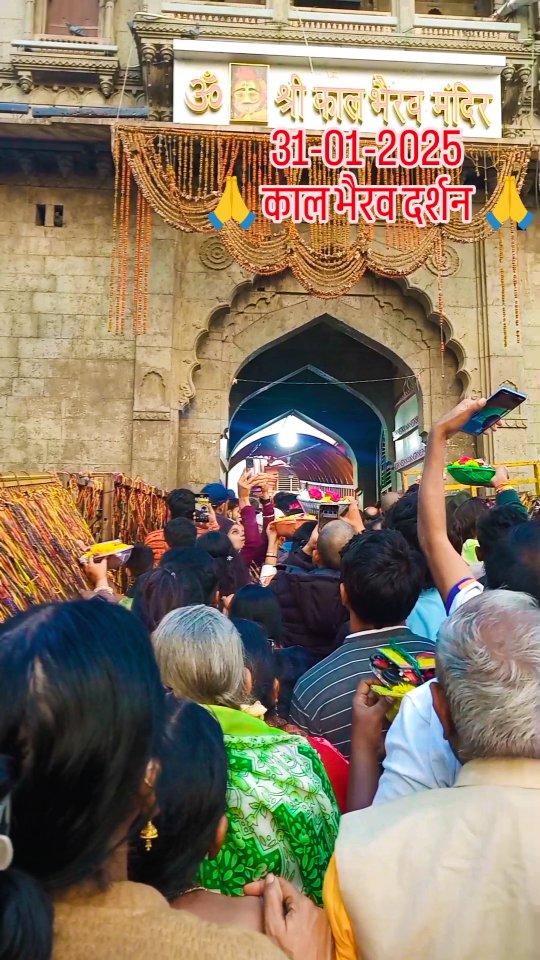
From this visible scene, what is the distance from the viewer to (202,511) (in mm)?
5383

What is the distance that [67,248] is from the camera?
1053 cm

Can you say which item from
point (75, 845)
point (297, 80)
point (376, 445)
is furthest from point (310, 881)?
point (376, 445)

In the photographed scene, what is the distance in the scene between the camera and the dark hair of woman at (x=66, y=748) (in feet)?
2.52

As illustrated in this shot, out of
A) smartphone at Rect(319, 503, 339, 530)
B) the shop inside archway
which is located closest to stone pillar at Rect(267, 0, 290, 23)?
the shop inside archway

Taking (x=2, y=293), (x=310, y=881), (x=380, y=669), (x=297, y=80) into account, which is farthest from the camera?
(x=2, y=293)

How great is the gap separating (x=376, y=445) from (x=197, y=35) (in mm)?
9779

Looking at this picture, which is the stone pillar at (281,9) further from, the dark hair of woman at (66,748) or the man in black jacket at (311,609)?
the dark hair of woman at (66,748)

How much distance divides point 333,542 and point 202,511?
6.95 ft

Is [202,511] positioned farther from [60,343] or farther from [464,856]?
[60,343]

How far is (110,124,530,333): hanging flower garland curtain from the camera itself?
9062mm

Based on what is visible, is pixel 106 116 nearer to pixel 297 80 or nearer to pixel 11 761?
pixel 297 80

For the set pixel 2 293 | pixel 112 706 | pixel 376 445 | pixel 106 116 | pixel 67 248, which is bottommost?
pixel 112 706

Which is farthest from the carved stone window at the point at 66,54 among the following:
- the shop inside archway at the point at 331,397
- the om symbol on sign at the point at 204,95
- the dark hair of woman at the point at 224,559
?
the dark hair of woman at the point at 224,559

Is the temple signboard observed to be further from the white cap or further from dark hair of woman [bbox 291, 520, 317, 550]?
the white cap
